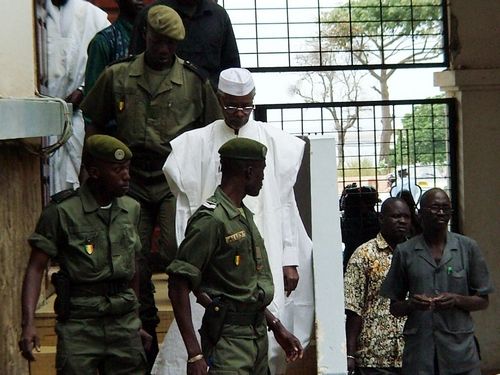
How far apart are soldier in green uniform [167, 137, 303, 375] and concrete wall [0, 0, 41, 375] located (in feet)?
5.45

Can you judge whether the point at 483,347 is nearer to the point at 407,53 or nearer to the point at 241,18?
the point at 407,53

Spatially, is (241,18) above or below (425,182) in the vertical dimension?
above

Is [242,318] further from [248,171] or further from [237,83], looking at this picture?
[237,83]

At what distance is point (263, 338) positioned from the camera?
20.7 ft

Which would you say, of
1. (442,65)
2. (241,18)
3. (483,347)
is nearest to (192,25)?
(241,18)

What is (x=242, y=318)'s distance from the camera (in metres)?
6.20

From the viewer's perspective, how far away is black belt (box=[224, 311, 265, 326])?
20.2 feet

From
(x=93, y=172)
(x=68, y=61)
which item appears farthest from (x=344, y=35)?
(x=93, y=172)

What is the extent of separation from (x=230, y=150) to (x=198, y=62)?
2.00 m

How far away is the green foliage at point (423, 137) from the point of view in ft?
42.5

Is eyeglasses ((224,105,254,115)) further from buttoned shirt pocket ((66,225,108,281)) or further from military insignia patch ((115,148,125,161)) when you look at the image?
buttoned shirt pocket ((66,225,108,281))

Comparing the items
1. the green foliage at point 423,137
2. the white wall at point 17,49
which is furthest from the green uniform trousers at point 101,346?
the green foliage at point 423,137

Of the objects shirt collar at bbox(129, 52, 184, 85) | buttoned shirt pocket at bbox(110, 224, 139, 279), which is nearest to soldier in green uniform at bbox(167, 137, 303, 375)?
buttoned shirt pocket at bbox(110, 224, 139, 279)

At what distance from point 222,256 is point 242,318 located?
305mm
